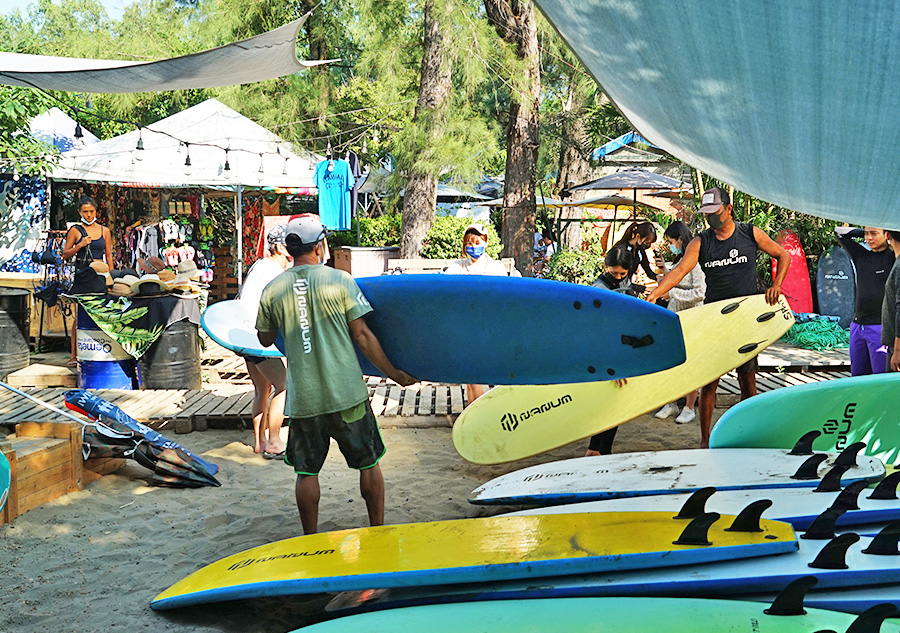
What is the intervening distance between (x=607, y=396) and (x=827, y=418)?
1180 millimetres

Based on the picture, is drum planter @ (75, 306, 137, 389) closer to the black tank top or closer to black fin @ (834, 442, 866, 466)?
the black tank top

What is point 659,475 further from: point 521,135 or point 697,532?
point 521,135

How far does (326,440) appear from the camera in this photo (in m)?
2.99

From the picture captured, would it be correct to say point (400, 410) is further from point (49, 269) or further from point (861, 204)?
point (49, 269)

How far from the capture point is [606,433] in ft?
13.9

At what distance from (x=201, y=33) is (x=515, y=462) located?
34.4ft

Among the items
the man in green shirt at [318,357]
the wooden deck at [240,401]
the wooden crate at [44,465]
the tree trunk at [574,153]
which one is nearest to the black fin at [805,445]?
the man in green shirt at [318,357]

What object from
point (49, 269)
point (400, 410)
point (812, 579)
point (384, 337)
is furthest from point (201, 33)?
point (812, 579)

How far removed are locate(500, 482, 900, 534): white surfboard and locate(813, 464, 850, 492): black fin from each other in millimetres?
24

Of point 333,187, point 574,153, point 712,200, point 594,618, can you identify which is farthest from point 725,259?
point 574,153

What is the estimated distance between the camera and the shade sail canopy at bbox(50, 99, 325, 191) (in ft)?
34.2

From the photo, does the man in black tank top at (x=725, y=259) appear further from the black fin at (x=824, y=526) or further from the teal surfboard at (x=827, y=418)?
the black fin at (x=824, y=526)

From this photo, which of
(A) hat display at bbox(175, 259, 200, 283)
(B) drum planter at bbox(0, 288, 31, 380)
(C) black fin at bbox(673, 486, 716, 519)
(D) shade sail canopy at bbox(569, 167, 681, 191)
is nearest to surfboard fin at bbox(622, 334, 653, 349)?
(C) black fin at bbox(673, 486, 716, 519)

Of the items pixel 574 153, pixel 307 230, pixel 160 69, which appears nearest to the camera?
pixel 307 230
